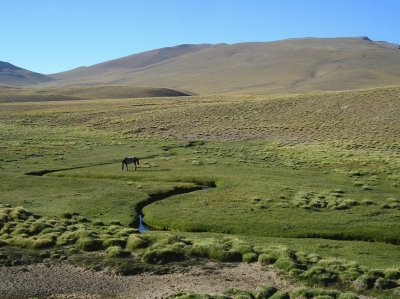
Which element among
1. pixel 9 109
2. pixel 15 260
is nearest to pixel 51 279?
pixel 15 260

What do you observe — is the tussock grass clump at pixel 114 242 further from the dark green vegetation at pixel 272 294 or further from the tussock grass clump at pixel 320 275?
the tussock grass clump at pixel 320 275

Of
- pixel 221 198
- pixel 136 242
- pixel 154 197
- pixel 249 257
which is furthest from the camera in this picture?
pixel 154 197

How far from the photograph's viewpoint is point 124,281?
2169cm

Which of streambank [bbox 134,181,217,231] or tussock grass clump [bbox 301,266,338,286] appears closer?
tussock grass clump [bbox 301,266,338,286]

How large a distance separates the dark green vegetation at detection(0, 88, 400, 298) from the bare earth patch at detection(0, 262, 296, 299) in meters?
0.97

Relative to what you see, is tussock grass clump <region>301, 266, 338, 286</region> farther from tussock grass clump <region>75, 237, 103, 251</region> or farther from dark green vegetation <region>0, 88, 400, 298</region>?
tussock grass clump <region>75, 237, 103, 251</region>

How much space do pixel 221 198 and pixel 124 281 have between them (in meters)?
17.1

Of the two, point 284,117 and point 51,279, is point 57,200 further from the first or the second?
point 284,117

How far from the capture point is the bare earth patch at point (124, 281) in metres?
20.5

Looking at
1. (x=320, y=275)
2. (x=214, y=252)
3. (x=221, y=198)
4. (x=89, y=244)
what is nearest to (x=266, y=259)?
(x=214, y=252)

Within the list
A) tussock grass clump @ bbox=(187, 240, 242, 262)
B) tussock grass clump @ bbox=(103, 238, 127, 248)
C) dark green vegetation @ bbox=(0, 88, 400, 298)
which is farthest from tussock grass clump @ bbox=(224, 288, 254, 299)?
tussock grass clump @ bbox=(103, 238, 127, 248)

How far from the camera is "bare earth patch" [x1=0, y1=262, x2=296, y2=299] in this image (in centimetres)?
2053

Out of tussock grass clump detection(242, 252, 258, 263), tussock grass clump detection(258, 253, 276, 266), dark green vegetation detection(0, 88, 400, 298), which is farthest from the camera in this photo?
dark green vegetation detection(0, 88, 400, 298)

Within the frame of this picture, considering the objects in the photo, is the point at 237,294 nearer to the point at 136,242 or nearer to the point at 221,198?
the point at 136,242
